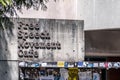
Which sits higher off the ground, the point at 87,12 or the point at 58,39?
the point at 87,12

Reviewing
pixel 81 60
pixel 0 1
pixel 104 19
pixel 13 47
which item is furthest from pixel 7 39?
pixel 104 19

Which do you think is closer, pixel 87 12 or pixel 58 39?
pixel 58 39

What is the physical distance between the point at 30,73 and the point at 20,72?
0.36m

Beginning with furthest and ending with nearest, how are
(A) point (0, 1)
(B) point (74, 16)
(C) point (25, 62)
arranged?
(B) point (74, 16)
(C) point (25, 62)
(A) point (0, 1)

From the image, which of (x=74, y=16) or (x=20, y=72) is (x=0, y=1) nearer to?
(x=20, y=72)

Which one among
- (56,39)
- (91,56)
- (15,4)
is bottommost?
(91,56)

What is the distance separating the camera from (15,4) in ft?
43.2

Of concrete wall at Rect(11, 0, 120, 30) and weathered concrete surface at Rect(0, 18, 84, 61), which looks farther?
concrete wall at Rect(11, 0, 120, 30)

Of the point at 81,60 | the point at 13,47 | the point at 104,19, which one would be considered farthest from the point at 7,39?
the point at 104,19

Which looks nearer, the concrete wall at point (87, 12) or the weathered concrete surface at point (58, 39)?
the weathered concrete surface at point (58, 39)

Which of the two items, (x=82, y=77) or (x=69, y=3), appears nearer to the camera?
(x=82, y=77)

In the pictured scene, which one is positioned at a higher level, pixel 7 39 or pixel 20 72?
pixel 7 39

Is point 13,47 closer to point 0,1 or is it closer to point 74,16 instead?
point 0,1

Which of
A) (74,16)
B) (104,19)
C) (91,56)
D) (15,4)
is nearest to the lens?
(15,4)
